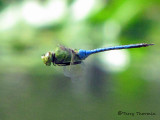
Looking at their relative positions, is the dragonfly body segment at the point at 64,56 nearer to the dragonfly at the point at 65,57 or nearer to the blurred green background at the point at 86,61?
the dragonfly at the point at 65,57

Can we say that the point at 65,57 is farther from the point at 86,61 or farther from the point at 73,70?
the point at 86,61

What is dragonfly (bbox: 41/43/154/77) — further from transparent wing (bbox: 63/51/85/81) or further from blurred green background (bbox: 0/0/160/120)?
blurred green background (bbox: 0/0/160/120)

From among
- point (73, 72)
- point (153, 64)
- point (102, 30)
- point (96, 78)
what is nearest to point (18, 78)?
point (96, 78)

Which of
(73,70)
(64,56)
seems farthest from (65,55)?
(73,70)

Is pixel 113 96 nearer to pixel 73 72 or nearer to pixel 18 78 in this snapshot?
pixel 18 78

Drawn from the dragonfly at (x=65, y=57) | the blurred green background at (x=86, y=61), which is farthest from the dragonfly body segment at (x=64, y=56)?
the blurred green background at (x=86, y=61)

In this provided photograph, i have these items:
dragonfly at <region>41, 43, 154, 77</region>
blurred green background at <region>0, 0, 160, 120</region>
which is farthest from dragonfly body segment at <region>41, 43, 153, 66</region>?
blurred green background at <region>0, 0, 160, 120</region>
